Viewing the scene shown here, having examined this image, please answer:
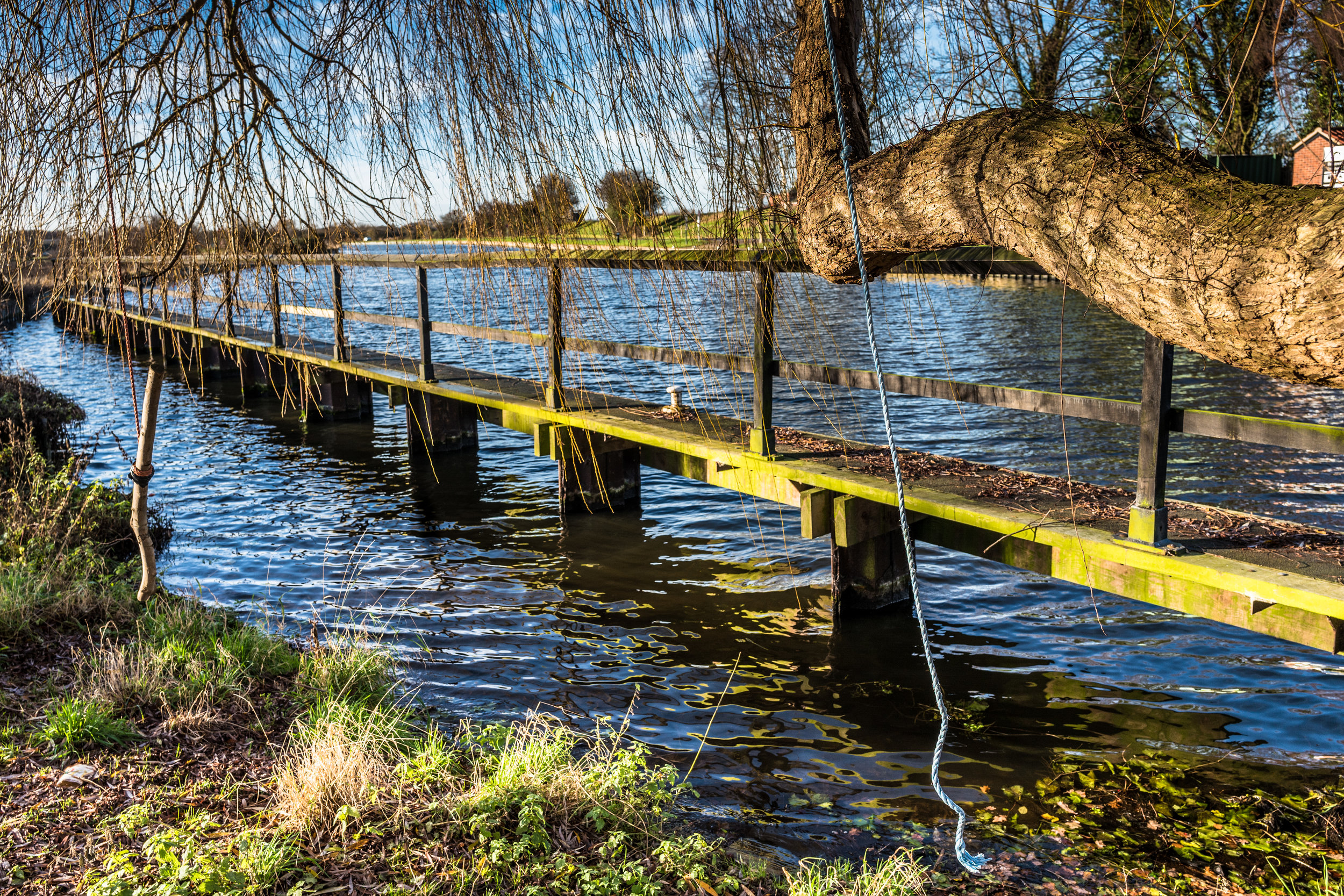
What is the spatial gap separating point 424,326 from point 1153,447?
304 inches

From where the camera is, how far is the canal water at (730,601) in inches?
182

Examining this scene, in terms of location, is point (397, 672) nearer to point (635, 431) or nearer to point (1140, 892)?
point (635, 431)

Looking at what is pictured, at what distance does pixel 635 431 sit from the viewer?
819 cm

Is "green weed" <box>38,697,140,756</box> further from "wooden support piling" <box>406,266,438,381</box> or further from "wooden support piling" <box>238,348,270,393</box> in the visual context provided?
"wooden support piling" <box>238,348,270,393</box>

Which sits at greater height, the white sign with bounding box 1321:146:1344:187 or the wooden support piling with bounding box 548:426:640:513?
the white sign with bounding box 1321:146:1344:187

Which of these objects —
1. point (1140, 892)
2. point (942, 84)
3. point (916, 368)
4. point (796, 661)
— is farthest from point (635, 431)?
point (916, 368)

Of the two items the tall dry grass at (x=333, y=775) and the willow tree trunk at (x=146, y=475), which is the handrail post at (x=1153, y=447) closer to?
the tall dry grass at (x=333, y=775)

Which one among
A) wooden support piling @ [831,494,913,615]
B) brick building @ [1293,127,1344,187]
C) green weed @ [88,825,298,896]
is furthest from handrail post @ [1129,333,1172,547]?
green weed @ [88,825,298,896]

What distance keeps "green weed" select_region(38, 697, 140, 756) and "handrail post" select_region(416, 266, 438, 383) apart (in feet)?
19.6

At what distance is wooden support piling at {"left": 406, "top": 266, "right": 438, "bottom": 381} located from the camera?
9898mm

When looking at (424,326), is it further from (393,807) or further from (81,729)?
(393,807)

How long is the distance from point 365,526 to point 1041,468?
26.0 ft

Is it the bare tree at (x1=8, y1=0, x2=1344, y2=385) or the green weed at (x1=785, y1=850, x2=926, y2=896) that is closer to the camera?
the bare tree at (x1=8, y1=0, x2=1344, y2=385)

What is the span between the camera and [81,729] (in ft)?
13.6
